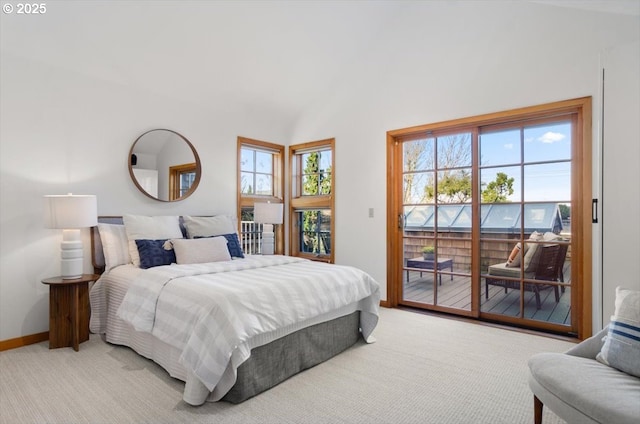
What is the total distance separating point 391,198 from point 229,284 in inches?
95.2

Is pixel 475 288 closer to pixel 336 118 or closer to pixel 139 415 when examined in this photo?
pixel 336 118

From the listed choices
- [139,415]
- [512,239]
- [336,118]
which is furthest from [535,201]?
[139,415]

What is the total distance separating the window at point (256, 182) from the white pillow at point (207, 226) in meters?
0.69

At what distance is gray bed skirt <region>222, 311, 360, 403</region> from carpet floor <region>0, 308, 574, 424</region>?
55 mm

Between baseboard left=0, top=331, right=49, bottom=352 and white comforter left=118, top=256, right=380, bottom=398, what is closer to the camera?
white comforter left=118, top=256, right=380, bottom=398

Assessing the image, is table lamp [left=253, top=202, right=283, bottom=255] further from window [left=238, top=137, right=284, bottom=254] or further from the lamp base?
the lamp base

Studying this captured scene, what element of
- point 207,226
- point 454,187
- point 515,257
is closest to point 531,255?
point 515,257

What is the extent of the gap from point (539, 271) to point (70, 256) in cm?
414

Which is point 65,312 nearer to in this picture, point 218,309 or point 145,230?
point 145,230

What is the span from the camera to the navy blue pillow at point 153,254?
308 cm

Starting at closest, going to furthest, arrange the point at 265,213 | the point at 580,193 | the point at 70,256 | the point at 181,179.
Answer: the point at 70,256 < the point at 580,193 < the point at 181,179 < the point at 265,213

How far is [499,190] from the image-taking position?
11.7 feet

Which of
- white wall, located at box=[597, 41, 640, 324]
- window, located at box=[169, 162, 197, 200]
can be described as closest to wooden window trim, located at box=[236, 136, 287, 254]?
window, located at box=[169, 162, 197, 200]

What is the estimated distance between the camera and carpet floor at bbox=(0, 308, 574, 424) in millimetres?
1925
